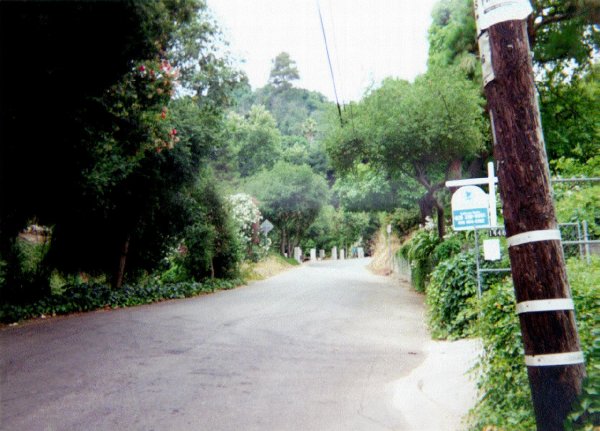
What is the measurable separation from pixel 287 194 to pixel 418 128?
2792 centimetres

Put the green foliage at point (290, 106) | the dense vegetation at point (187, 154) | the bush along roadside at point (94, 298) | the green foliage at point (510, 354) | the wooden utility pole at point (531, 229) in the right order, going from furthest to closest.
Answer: the green foliage at point (290, 106)
the bush along roadside at point (94, 298)
the dense vegetation at point (187, 154)
the green foliage at point (510, 354)
the wooden utility pole at point (531, 229)

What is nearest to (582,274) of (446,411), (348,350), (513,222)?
(446,411)

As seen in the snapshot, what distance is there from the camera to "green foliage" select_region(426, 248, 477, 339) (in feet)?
31.8

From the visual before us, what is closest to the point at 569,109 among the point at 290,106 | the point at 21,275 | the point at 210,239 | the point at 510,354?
the point at 210,239

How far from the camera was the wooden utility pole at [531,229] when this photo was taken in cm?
320

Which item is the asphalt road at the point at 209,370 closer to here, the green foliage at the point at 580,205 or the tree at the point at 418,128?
the green foliage at the point at 580,205

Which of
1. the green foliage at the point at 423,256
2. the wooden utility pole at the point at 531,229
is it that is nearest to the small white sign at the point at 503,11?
the wooden utility pole at the point at 531,229

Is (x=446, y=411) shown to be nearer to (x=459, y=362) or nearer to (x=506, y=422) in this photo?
(x=506, y=422)

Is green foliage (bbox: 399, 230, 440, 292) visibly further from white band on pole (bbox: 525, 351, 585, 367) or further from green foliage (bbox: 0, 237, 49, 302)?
white band on pole (bbox: 525, 351, 585, 367)

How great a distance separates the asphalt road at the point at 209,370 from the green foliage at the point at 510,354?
3.53ft

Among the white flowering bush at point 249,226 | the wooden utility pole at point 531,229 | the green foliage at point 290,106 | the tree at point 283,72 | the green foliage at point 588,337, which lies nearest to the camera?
the green foliage at point 588,337

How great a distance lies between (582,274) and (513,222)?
243 centimetres

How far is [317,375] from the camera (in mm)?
7105

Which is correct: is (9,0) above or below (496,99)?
above
